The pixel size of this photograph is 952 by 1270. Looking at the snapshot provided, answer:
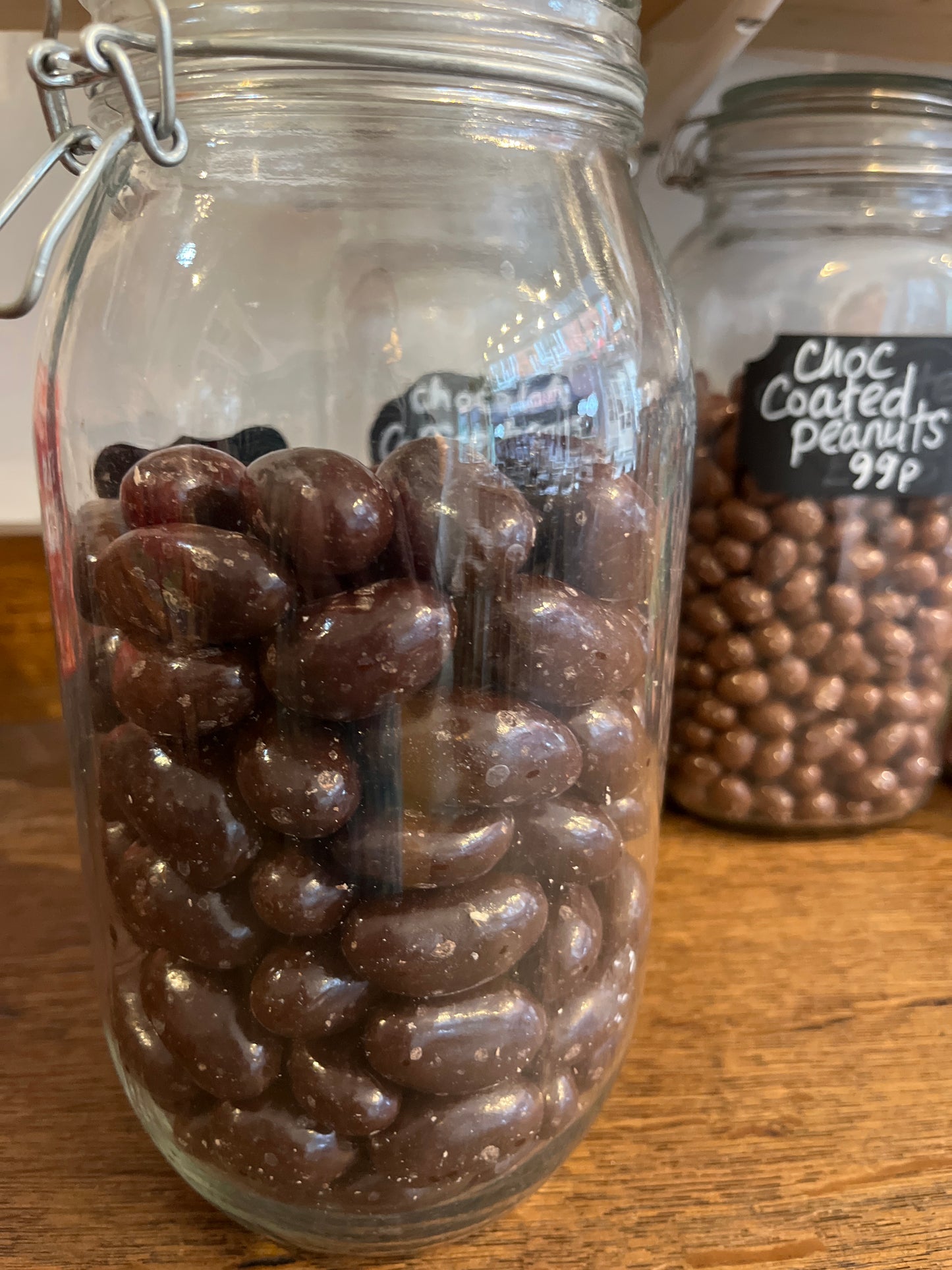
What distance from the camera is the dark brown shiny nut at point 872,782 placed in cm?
65

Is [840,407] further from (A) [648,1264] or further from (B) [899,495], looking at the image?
(A) [648,1264]

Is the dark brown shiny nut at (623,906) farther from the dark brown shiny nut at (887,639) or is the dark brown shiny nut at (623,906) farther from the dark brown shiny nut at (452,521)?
the dark brown shiny nut at (887,639)

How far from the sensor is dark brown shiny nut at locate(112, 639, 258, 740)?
299mm

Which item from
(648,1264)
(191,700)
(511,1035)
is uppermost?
(191,700)

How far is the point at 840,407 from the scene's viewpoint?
59cm

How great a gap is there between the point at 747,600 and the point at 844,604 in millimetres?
62

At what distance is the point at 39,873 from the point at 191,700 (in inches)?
15.4

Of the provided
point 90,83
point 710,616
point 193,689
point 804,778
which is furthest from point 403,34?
point 804,778

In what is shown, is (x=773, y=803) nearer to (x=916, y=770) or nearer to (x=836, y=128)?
(x=916, y=770)

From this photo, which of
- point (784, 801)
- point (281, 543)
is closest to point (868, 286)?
point (784, 801)

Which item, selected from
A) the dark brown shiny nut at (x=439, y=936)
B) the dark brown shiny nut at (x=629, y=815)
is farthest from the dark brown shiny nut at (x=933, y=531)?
the dark brown shiny nut at (x=439, y=936)

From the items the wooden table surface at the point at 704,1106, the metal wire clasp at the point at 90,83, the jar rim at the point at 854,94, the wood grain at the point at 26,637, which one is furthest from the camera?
the wood grain at the point at 26,637

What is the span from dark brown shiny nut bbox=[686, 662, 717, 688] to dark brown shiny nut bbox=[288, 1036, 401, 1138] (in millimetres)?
403

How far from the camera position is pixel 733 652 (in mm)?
631
